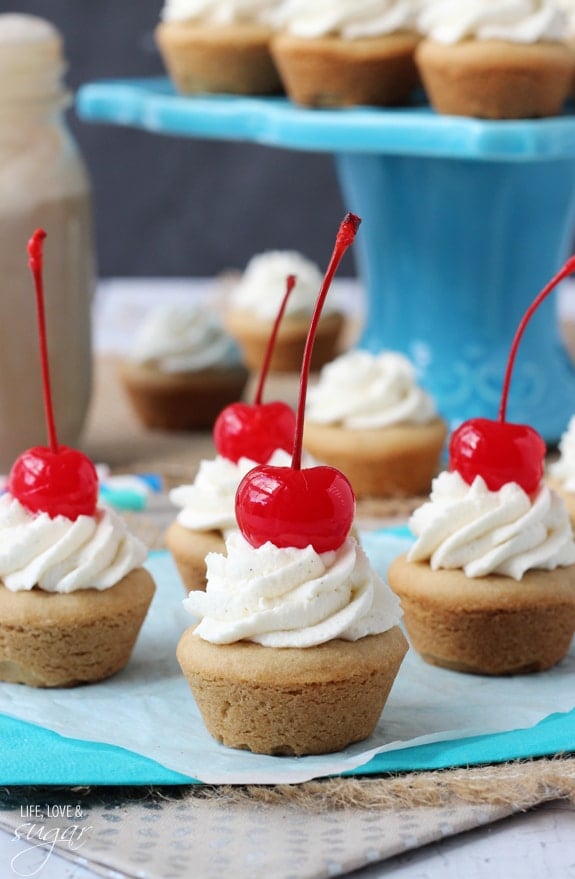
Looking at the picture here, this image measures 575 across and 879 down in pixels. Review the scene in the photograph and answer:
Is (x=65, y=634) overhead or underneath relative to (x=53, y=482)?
Answer: underneath

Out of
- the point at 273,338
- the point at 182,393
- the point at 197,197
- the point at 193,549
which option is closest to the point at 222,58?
the point at 182,393

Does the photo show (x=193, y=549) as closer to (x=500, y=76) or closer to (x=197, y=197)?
(x=500, y=76)

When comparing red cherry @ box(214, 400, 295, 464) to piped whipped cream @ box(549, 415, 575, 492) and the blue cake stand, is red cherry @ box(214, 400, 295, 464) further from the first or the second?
the blue cake stand

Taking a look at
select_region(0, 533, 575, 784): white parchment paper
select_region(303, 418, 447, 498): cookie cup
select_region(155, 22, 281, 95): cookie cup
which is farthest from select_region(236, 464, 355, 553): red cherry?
select_region(155, 22, 281, 95): cookie cup

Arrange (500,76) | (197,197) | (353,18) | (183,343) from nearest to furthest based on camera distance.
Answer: (500,76)
(353,18)
(183,343)
(197,197)

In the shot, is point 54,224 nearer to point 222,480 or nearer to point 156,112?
point 156,112

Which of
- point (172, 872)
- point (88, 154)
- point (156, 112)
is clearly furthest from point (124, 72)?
point (172, 872)
